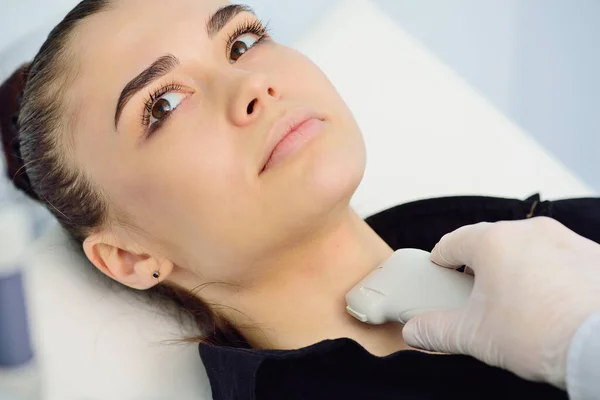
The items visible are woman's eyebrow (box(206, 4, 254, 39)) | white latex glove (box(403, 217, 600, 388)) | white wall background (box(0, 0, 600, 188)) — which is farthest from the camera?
white wall background (box(0, 0, 600, 188))

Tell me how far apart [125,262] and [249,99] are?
37cm

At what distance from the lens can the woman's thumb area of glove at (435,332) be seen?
0.89 m

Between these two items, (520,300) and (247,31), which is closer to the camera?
(520,300)

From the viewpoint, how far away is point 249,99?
0.91m

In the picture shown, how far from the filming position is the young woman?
914 mm

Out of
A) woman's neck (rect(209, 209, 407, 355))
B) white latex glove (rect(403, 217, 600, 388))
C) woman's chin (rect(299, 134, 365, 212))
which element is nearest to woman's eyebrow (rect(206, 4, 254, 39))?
woman's chin (rect(299, 134, 365, 212))

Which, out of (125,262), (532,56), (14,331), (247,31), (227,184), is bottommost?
(14,331)

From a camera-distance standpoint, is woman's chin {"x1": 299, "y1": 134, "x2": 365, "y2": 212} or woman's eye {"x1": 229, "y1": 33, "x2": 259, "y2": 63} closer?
woman's chin {"x1": 299, "y1": 134, "x2": 365, "y2": 212}

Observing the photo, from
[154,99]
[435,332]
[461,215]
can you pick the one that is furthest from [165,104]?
[461,215]

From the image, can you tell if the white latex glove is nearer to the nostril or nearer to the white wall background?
the nostril

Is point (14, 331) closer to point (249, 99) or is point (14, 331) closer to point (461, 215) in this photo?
point (249, 99)

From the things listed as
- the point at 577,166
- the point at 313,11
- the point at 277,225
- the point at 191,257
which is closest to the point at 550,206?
the point at 277,225

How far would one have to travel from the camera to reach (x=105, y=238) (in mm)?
1050

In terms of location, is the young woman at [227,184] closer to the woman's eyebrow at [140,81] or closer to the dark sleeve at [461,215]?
the woman's eyebrow at [140,81]
